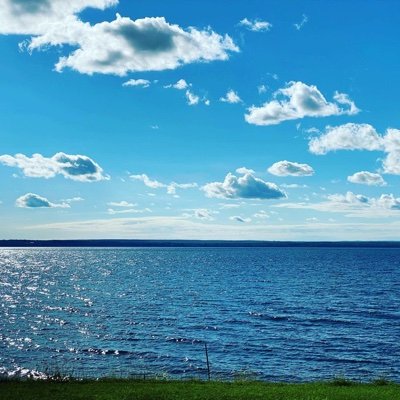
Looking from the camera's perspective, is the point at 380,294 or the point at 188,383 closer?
the point at 188,383

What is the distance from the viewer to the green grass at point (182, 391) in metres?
30.5

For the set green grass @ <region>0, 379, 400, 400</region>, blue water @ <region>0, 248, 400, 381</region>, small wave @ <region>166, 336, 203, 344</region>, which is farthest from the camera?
small wave @ <region>166, 336, 203, 344</region>

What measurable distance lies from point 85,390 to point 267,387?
12.7 metres

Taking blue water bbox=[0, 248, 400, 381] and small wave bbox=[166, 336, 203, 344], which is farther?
small wave bbox=[166, 336, 203, 344]

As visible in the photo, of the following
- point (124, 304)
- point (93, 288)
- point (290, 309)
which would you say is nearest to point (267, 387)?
point (290, 309)

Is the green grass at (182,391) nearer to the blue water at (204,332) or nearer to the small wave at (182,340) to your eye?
the blue water at (204,332)

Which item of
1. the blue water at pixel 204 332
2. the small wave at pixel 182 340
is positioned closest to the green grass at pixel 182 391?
the blue water at pixel 204 332

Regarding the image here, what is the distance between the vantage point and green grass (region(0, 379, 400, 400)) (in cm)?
3055

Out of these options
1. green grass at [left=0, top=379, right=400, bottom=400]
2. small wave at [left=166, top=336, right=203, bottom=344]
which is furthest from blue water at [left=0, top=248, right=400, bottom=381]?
green grass at [left=0, top=379, right=400, bottom=400]

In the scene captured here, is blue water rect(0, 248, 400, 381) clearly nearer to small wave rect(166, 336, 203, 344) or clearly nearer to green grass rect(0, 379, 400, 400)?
small wave rect(166, 336, 203, 344)

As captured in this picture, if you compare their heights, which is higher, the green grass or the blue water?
the green grass

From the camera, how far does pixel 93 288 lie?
119562 mm

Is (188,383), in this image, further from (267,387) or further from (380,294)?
(380,294)

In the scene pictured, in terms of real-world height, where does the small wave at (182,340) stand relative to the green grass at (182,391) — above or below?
below
